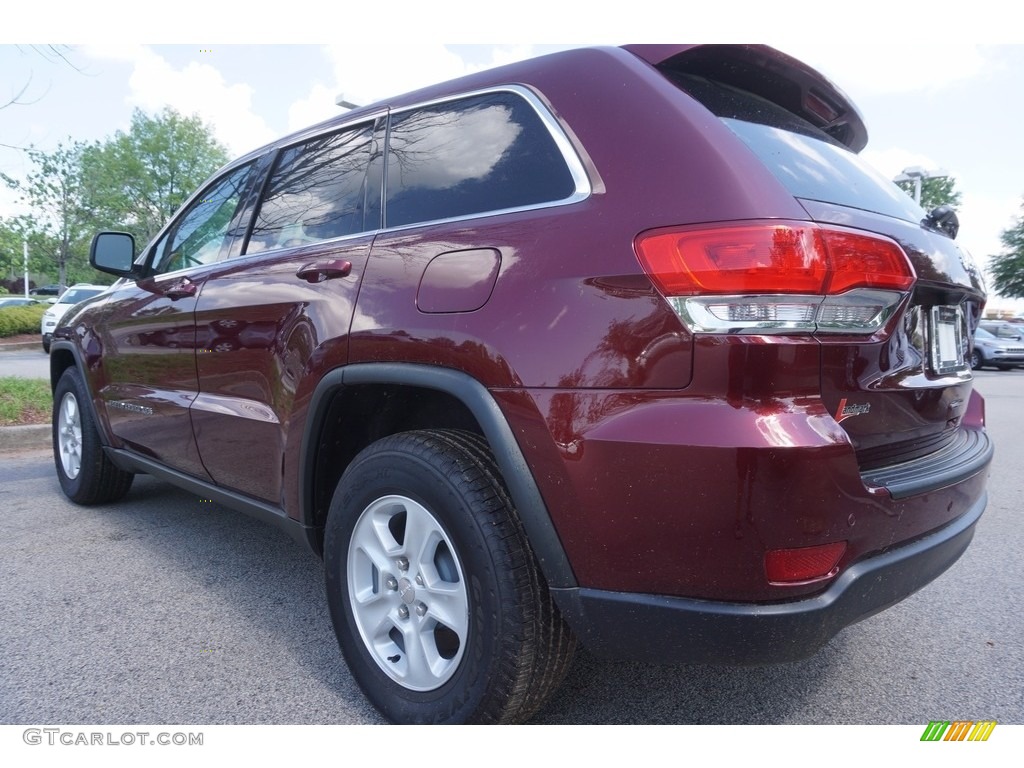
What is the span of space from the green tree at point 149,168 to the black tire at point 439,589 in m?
35.6

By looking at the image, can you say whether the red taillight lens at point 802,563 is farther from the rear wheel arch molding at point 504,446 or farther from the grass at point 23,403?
the grass at point 23,403

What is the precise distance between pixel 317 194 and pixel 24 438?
4913mm

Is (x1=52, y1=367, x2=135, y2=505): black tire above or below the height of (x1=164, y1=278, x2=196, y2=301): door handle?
below

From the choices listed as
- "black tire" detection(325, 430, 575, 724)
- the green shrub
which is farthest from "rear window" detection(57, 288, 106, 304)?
"black tire" detection(325, 430, 575, 724)

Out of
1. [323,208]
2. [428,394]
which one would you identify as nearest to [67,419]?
[323,208]

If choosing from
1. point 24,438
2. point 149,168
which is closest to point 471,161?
point 24,438

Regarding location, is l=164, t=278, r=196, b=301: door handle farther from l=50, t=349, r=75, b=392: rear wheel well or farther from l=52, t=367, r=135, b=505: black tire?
l=50, t=349, r=75, b=392: rear wheel well

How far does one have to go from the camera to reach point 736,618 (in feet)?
4.86

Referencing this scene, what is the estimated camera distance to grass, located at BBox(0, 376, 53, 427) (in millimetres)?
6340

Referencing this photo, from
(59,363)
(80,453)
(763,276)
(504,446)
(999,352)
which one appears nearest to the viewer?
(763,276)

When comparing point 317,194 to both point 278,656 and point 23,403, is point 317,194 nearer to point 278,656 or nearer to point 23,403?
point 278,656

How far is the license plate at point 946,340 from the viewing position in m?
1.88

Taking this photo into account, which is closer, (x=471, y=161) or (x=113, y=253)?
(x=471, y=161)

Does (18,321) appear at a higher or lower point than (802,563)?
lower
